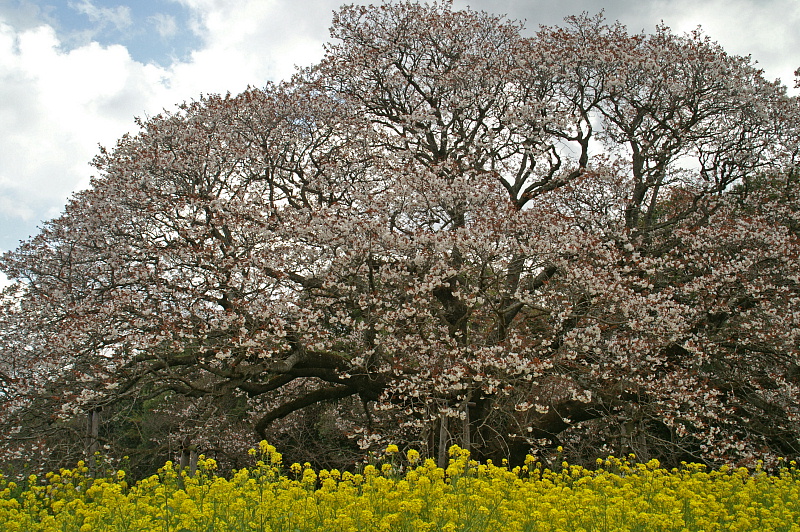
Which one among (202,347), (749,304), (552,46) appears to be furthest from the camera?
(552,46)

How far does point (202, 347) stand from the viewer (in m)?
11.5

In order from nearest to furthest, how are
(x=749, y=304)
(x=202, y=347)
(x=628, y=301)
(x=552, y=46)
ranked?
(x=202, y=347) < (x=628, y=301) < (x=749, y=304) < (x=552, y=46)

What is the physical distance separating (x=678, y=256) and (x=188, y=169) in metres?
11.8

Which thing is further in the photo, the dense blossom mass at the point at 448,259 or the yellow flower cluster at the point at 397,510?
the dense blossom mass at the point at 448,259

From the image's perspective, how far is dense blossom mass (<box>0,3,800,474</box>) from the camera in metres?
12.2

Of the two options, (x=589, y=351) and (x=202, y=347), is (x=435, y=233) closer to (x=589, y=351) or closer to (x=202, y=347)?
(x=589, y=351)

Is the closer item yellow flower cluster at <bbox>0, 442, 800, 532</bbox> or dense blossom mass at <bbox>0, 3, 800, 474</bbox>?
yellow flower cluster at <bbox>0, 442, 800, 532</bbox>

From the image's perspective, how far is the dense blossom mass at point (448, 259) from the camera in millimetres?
12227

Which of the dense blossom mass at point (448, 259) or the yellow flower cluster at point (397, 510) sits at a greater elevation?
the dense blossom mass at point (448, 259)

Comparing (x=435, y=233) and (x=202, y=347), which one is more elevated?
(x=435, y=233)

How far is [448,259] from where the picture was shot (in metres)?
12.6

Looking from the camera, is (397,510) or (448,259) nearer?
(397,510)

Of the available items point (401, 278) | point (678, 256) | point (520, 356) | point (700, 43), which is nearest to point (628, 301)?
point (520, 356)

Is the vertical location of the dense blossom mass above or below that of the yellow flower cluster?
above
